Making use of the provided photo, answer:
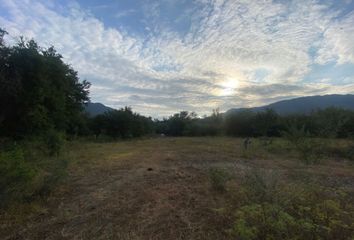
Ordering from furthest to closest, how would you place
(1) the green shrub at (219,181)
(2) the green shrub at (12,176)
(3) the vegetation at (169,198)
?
(1) the green shrub at (219,181)
(2) the green shrub at (12,176)
(3) the vegetation at (169,198)

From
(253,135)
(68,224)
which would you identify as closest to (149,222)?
(68,224)

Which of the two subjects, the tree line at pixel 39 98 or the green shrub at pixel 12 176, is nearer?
the green shrub at pixel 12 176

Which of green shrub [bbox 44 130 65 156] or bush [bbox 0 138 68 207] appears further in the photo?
green shrub [bbox 44 130 65 156]

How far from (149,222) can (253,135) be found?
35.8 metres

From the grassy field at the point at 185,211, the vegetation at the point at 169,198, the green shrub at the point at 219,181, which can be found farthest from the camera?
the green shrub at the point at 219,181

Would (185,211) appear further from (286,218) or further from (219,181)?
(286,218)

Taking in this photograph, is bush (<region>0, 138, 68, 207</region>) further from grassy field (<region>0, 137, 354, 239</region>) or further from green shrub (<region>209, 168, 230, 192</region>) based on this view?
green shrub (<region>209, 168, 230, 192</region>)

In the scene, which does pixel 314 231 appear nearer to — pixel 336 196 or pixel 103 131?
pixel 336 196

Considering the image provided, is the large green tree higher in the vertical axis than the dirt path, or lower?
higher

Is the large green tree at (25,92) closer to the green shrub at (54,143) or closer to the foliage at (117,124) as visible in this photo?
the green shrub at (54,143)

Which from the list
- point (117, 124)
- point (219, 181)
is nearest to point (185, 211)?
point (219, 181)

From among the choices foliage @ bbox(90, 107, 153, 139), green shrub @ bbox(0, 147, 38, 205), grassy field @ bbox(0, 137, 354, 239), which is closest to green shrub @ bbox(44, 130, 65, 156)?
grassy field @ bbox(0, 137, 354, 239)

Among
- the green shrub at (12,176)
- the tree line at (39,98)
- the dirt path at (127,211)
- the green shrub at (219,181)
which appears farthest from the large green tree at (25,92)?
the green shrub at (219,181)

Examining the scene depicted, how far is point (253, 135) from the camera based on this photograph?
38125mm
